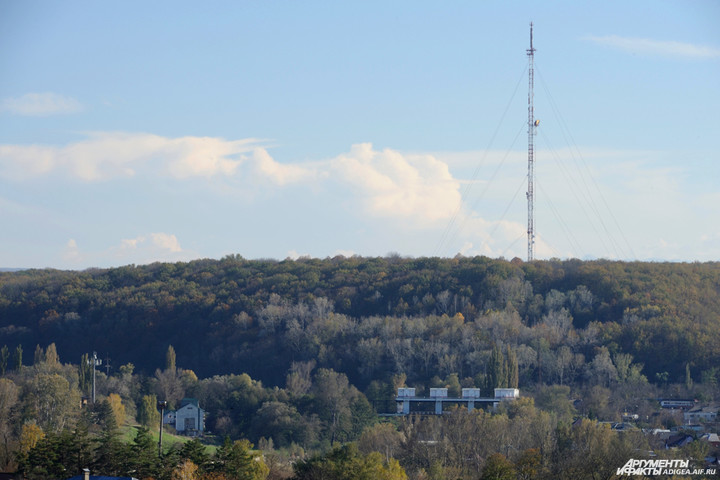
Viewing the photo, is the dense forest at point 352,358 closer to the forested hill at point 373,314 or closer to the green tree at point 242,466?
the green tree at point 242,466

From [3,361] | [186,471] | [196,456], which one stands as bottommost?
[186,471]

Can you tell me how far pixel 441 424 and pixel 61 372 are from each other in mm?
33567

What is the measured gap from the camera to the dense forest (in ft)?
184

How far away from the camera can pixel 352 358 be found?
327 ft

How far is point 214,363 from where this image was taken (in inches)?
4230

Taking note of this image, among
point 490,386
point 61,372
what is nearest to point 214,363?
point 61,372

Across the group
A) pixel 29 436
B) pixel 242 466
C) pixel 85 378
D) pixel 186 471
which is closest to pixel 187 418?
pixel 85 378

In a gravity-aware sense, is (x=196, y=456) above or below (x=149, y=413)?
above

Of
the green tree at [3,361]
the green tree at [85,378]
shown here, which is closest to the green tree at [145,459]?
the green tree at [85,378]

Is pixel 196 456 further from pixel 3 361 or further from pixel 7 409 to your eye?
pixel 3 361

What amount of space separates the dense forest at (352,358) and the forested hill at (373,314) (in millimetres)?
214

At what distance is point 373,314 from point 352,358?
16443 millimetres

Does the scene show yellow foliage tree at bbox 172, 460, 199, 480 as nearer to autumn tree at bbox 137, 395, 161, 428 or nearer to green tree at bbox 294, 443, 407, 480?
green tree at bbox 294, 443, 407, 480

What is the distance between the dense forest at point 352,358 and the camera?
56.0 meters
